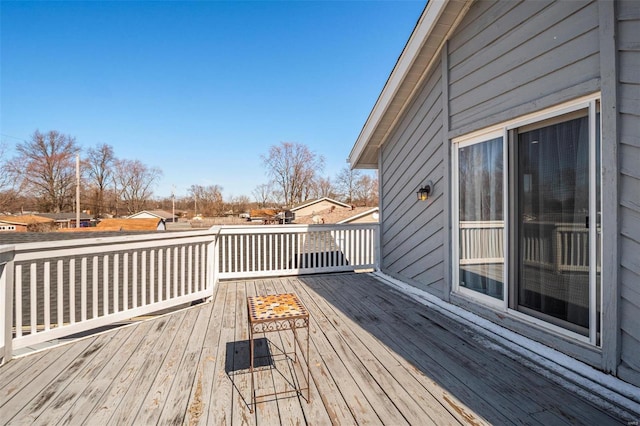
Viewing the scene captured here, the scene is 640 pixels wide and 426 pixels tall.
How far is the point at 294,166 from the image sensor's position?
29.2 m

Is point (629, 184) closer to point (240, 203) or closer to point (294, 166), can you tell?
point (294, 166)

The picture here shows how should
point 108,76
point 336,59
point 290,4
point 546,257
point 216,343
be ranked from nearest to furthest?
1. point 546,257
2. point 216,343
3. point 290,4
4. point 336,59
5. point 108,76

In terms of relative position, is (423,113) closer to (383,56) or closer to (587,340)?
(587,340)

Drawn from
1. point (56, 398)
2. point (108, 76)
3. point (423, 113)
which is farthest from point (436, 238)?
point (108, 76)

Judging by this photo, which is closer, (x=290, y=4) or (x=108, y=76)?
(x=290, y=4)

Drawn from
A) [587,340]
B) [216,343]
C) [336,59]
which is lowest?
[216,343]

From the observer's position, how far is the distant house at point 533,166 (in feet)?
6.53

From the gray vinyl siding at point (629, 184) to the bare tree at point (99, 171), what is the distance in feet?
141

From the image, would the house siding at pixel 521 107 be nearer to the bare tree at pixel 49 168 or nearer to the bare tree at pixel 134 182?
the bare tree at pixel 49 168

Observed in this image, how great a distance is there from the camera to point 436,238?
399cm

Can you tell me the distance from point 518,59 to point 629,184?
145cm

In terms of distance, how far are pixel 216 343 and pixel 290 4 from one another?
32.4 feet

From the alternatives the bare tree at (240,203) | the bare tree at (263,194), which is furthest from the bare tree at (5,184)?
the bare tree at (263,194)

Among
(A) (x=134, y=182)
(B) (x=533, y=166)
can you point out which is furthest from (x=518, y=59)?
(A) (x=134, y=182)
